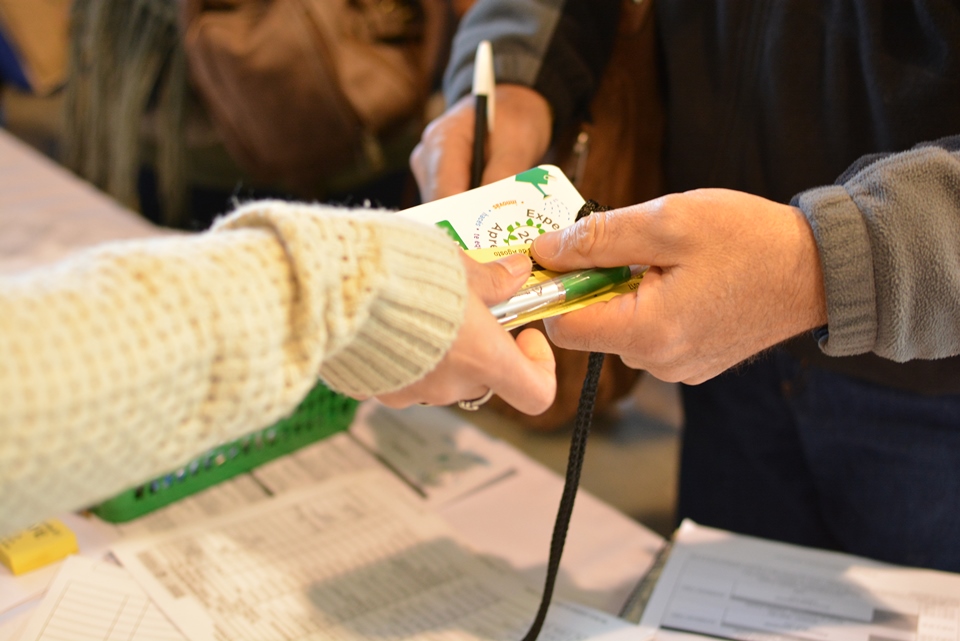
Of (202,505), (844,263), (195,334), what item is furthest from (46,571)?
(844,263)

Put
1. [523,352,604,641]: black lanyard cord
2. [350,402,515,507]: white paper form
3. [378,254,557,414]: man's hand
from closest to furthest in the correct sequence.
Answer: [378,254,557,414]: man's hand
[523,352,604,641]: black lanyard cord
[350,402,515,507]: white paper form

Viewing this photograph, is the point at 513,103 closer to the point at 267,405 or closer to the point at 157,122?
the point at 267,405

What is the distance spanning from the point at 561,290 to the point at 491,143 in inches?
10.0

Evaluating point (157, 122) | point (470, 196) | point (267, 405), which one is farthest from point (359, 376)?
point (157, 122)

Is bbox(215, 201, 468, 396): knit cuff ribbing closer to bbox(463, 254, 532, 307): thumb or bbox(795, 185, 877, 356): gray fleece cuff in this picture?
bbox(463, 254, 532, 307): thumb

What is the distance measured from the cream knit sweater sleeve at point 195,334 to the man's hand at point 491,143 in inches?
10.5

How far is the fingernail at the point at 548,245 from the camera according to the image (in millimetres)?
523

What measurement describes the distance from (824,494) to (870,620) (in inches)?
8.4

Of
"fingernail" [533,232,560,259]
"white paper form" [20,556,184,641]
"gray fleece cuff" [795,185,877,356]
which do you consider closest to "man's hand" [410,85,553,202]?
"fingernail" [533,232,560,259]

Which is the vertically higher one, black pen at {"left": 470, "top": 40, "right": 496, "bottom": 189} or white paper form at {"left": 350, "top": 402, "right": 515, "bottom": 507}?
black pen at {"left": 470, "top": 40, "right": 496, "bottom": 189}

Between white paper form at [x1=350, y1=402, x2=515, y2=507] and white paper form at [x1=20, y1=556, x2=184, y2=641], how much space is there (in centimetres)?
27

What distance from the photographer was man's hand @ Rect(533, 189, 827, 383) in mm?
511

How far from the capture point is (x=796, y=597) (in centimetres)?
62

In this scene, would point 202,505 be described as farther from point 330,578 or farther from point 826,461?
point 826,461
